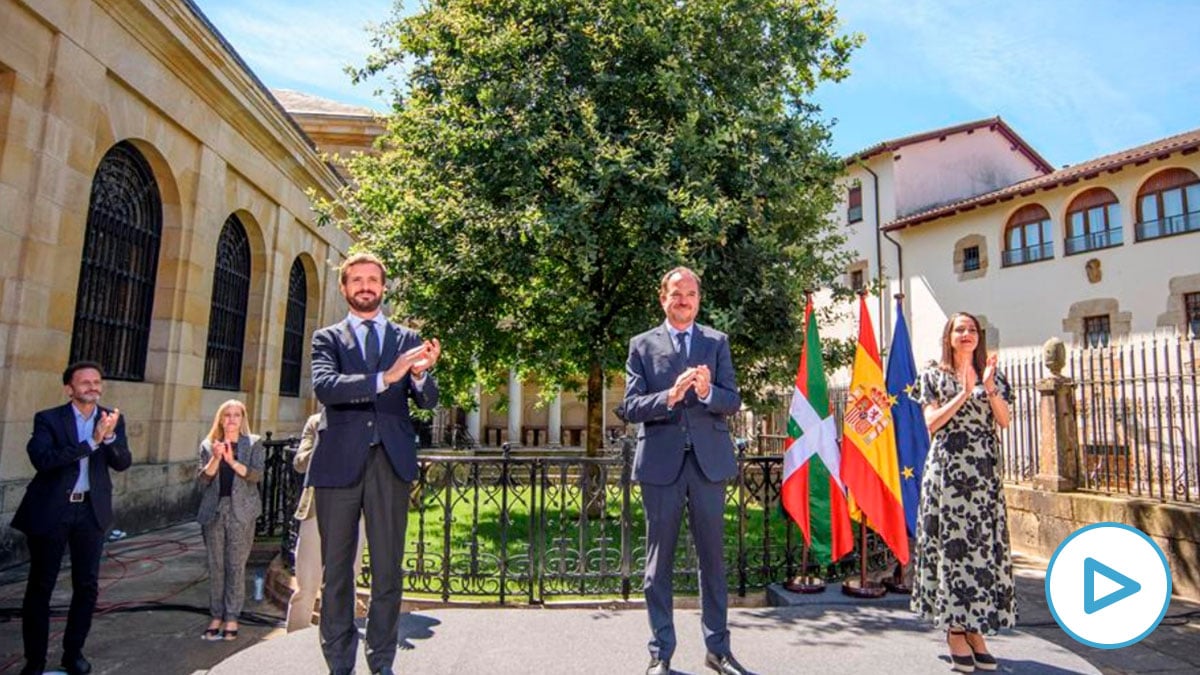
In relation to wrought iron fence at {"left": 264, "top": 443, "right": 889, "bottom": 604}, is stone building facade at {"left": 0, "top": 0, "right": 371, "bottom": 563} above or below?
above

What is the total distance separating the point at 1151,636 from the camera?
21.0 feet

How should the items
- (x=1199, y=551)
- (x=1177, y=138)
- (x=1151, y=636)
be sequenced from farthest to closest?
(x=1177, y=138) < (x=1199, y=551) < (x=1151, y=636)

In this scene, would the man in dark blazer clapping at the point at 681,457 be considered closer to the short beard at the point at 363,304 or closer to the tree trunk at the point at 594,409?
the short beard at the point at 363,304

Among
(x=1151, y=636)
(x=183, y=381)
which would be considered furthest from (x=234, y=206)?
(x=1151, y=636)

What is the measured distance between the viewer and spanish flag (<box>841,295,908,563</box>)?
6.32 metres

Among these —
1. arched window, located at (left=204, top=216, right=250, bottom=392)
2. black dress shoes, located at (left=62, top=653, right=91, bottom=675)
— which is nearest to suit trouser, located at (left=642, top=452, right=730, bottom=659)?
black dress shoes, located at (left=62, top=653, right=91, bottom=675)

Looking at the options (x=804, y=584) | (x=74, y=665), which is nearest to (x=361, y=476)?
(x=74, y=665)

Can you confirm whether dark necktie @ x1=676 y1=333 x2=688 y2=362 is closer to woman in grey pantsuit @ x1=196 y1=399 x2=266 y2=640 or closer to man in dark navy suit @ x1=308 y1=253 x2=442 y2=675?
man in dark navy suit @ x1=308 y1=253 x2=442 y2=675

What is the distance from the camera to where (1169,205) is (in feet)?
66.1

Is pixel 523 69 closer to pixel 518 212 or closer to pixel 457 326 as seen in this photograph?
pixel 518 212

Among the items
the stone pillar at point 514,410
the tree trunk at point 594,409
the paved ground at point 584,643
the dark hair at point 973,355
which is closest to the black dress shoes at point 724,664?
the paved ground at point 584,643

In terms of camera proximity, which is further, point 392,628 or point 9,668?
point 9,668

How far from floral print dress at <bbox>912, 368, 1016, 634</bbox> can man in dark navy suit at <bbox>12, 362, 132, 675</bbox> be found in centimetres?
577

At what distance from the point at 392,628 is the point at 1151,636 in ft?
22.8
